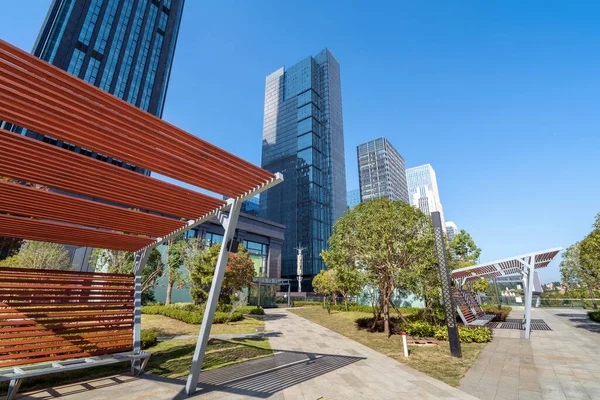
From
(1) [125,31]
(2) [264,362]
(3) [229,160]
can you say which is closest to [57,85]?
(3) [229,160]

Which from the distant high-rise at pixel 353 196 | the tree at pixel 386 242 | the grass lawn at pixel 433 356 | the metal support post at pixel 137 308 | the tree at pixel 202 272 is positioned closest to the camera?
the metal support post at pixel 137 308

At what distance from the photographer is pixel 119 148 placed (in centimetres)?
411

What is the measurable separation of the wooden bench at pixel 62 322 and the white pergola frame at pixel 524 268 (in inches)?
583

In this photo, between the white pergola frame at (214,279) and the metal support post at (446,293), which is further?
the metal support post at (446,293)

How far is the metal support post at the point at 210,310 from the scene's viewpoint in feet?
16.8

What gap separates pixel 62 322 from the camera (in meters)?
5.92

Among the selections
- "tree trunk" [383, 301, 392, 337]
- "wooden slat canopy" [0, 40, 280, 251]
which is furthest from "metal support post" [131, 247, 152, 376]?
"tree trunk" [383, 301, 392, 337]

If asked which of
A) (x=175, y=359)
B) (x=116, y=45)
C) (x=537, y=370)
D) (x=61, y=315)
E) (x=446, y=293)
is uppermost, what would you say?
(x=116, y=45)

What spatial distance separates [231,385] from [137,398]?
1.75 m

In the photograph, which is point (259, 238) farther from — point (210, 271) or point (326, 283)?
point (210, 271)

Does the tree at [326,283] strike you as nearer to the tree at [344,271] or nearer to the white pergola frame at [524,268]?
the white pergola frame at [524,268]

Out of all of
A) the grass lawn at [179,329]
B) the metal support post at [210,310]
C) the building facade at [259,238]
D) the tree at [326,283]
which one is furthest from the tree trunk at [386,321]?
the building facade at [259,238]

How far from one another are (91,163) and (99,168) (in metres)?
0.17

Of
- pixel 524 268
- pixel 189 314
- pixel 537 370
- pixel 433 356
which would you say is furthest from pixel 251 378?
pixel 524 268
